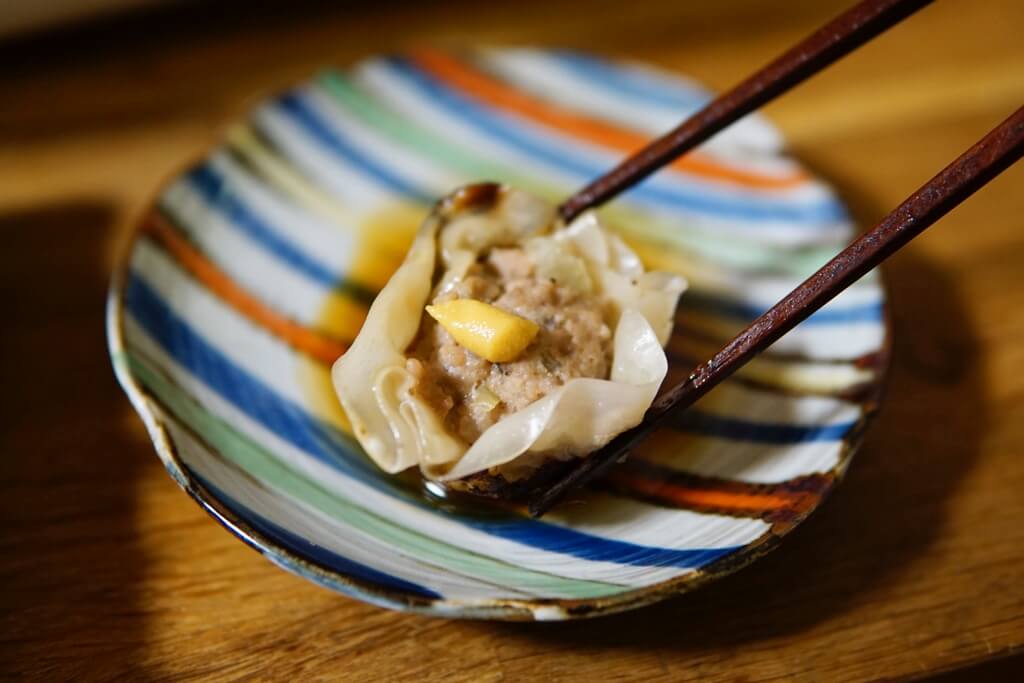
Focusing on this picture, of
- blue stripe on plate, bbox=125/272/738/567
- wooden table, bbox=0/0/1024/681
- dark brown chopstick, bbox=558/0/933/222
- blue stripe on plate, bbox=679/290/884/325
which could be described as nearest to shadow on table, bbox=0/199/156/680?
wooden table, bbox=0/0/1024/681

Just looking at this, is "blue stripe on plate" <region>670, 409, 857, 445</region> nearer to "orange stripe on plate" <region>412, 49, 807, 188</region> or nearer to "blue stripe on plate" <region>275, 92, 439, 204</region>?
"orange stripe on plate" <region>412, 49, 807, 188</region>

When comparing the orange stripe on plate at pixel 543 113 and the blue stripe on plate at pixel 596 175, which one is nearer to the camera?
the blue stripe on plate at pixel 596 175

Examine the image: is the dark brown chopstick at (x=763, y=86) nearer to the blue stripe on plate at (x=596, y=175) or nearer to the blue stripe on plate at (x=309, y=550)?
the blue stripe on plate at (x=596, y=175)

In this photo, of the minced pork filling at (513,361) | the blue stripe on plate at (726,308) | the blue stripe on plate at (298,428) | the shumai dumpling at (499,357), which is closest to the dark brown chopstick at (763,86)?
the shumai dumpling at (499,357)

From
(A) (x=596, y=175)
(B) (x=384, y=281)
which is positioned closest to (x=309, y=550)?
(B) (x=384, y=281)

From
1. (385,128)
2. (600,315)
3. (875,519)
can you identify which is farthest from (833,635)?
(385,128)

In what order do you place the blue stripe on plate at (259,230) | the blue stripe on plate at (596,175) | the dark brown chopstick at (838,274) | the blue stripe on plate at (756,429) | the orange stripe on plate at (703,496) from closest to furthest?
the dark brown chopstick at (838,274)
the orange stripe on plate at (703,496)
the blue stripe on plate at (756,429)
the blue stripe on plate at (259,230)
the blue stripe on plate at (596,175)
